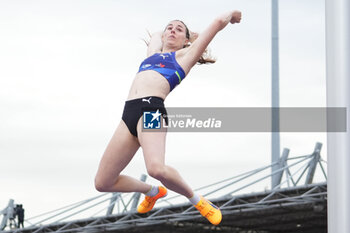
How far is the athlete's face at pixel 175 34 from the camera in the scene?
19.7 ft

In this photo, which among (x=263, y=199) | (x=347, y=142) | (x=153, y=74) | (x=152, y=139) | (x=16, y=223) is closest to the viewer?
(x=347, y=142)

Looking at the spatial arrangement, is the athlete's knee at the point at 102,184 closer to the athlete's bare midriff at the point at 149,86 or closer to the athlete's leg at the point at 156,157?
the athlete's leg at the point at 156,157

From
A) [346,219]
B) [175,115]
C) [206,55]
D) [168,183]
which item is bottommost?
[346,219]

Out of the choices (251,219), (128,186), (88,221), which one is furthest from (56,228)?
(128,186)

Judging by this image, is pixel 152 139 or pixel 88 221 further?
pixel 88 221

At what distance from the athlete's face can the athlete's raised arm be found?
0.80 ft

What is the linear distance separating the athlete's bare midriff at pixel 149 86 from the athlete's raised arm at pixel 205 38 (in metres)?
0.24

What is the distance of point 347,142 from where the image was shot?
14.6 feet

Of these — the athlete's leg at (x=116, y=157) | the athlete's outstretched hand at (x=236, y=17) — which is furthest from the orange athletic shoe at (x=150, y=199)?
the athlete's outstretched hand at (x=236, y=17)

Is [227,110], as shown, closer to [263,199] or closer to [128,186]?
[128,186]

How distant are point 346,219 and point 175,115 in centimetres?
189

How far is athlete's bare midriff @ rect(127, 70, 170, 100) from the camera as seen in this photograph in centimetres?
561

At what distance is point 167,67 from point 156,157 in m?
0.89

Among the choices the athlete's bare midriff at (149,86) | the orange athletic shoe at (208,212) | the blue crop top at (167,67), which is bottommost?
the orange athletic shoe at (208,212)
